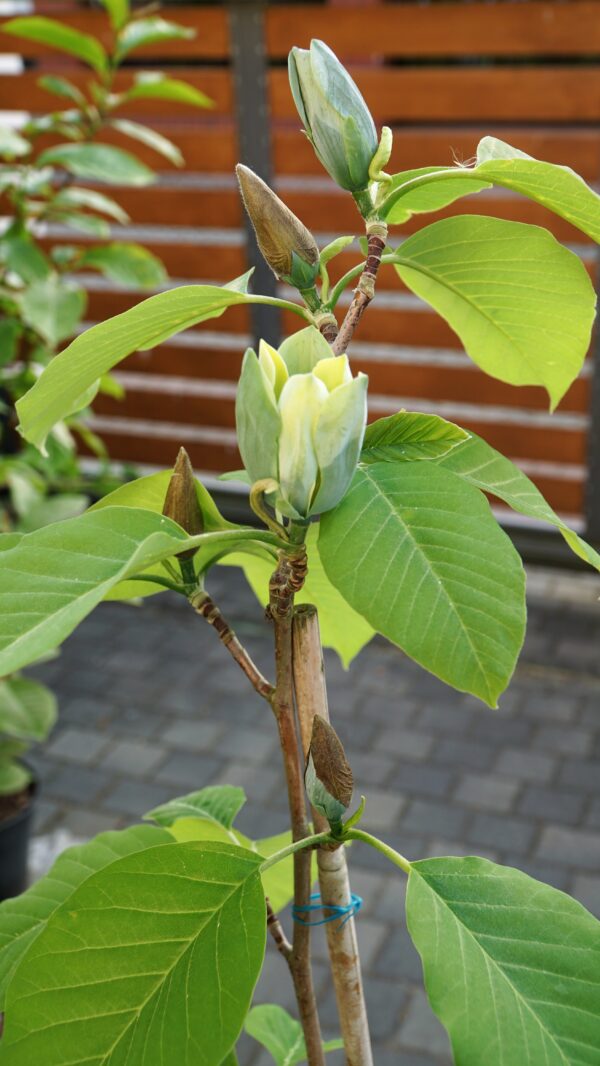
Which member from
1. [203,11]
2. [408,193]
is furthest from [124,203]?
[408,193]

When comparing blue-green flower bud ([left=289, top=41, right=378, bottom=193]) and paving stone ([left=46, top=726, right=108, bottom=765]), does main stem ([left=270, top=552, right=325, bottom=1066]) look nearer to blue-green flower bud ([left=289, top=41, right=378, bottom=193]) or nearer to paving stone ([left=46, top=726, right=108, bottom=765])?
blue-green flower bud ([left=289, top=41, right=378, bottom=193])

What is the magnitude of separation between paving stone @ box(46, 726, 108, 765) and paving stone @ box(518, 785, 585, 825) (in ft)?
3.97

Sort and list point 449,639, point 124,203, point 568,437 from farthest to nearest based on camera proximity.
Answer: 1. point 124,203
2. point 568,437
3. point 449,639

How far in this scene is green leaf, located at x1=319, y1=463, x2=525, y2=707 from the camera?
0.63 metres

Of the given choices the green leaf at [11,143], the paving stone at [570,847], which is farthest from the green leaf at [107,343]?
the paving stone at [570,847]

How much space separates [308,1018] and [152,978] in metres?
0.22

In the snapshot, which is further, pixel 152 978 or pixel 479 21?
pixel 479 21

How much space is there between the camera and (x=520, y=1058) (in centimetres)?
67

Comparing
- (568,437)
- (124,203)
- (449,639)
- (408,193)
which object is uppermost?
(408,193)

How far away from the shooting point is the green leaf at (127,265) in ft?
9.73

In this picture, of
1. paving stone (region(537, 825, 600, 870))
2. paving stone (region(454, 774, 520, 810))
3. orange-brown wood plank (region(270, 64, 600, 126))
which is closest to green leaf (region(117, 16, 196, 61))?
orange-brown wood plank (region(270, 64, 600, 126))

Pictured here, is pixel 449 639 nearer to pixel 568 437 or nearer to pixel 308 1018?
pixel 308 1018

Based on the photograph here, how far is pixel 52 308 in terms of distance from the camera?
8.73ft

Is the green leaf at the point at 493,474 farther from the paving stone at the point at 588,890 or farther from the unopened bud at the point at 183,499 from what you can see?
the paving stone at the point at 588,890
